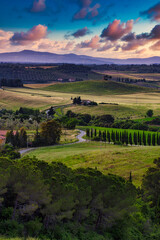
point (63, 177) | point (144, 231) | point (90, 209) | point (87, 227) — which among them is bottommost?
point (144, 231)

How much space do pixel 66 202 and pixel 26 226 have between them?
3.93 m

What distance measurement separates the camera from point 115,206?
28234 mm

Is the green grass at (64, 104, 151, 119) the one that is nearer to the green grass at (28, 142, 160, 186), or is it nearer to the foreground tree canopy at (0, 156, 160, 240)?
the green grass at (28, 142, 160, 186)

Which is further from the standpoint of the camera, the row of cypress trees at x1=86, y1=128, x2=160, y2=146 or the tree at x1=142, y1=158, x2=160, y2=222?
the row of cypress trees at x1=86, y1=128, x2=160, y2=146

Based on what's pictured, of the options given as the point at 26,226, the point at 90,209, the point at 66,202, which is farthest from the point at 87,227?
the point at 26,226

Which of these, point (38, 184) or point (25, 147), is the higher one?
point (38, 184)

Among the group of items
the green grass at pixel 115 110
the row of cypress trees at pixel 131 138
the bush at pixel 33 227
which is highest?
the green grass at pixel 115 110

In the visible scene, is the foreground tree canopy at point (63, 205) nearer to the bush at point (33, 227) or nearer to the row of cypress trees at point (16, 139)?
the bush at point (33, 227)

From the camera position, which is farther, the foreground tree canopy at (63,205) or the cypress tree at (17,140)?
the cypress tree at (17,140)

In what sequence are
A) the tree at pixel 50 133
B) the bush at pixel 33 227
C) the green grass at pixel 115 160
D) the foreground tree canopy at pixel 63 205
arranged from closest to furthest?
the bush at pixel 33 227 < the foreground tree canopy at pixel 63 205 < the green grass at pixel 115 160 < the tree at pixel 50 133

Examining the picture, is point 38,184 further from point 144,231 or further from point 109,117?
point 109,117

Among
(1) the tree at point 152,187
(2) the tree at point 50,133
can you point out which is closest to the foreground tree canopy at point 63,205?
(1) the tree at point 152,187

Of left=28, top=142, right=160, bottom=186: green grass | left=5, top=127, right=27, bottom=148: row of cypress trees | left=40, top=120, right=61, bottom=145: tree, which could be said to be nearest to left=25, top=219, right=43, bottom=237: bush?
left=28, top=142, right=160, bottom=186: green grass

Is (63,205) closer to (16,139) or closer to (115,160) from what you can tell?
(115,160)
